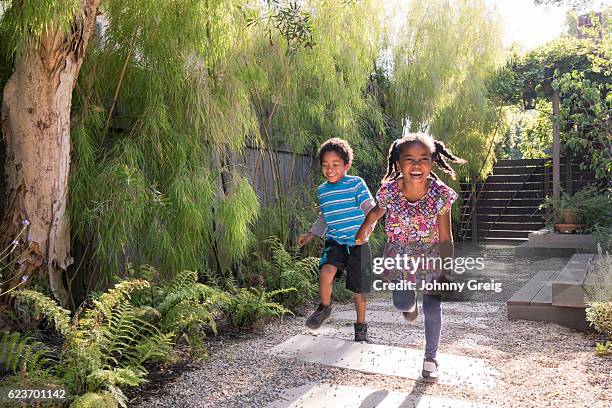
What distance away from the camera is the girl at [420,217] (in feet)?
9.53

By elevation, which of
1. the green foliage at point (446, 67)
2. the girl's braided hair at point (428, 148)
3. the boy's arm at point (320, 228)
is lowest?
the boy's arm at point (320, 228)

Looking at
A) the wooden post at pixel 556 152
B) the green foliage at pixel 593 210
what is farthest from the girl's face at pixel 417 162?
the wooden post at pixel 556 152

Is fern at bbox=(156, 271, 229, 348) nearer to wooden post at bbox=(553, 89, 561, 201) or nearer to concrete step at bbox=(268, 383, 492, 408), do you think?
concrete step at bbox=(268, 383, 492, 408)

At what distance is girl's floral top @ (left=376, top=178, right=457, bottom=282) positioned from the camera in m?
2.93

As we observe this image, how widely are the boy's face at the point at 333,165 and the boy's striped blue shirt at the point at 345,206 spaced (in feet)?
0.15

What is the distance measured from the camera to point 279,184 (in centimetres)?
571

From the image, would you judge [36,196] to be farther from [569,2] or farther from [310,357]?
[569,2]

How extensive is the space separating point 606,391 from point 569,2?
7.90 m

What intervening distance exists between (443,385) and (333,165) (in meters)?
1.55

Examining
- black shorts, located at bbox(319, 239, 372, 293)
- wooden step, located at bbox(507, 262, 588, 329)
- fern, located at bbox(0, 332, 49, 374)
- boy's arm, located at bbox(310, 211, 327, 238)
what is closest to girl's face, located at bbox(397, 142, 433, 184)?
black shorts, located at bbox(319, 239, 372, 293)

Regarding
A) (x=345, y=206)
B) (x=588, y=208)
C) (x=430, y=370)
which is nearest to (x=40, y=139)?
(x=345, y=206)

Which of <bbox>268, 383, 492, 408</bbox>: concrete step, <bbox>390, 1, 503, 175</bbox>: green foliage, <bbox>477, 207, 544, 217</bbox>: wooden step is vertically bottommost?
<bbox>268, 383, 492, 408</bbox>: concrete step

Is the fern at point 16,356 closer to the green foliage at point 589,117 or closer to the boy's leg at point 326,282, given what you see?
the boy's leg at point 326,282

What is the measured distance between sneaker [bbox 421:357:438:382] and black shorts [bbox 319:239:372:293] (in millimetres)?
855
